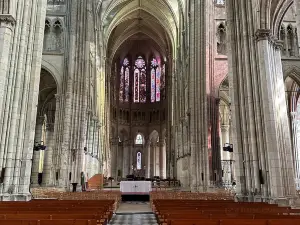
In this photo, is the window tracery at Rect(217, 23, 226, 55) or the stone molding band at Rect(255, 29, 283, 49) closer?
the stone molding band at Rect(255, 29, 283, 49)

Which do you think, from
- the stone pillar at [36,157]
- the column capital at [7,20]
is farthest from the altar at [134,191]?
the column capital at [7,20]

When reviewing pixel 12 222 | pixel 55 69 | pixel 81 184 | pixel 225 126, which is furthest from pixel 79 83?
pixel 12 222

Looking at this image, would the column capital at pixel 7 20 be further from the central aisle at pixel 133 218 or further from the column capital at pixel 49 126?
the column capital at pixel 49 126

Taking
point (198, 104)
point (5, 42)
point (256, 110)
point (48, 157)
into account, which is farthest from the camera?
point (48, 157)

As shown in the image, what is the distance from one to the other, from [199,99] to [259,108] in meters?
12.7

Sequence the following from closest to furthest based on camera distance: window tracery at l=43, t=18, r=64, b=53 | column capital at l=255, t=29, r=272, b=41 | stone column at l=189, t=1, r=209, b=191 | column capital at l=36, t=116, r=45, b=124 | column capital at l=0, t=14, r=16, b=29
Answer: column capital at l=0, t=14, r=16, b=29 → column capital at l=255, t=29, r=272, b=41 → stone column at l=189, t=1, r=209, b=191 → window tracery at l=43, t=18, r=64, b=53 → column capital at l=36, t=116, r=45, b=124

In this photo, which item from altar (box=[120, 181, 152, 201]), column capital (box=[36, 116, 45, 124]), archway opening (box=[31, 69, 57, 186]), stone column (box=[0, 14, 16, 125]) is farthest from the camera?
column capital (box=[36, 116, 45, 124])

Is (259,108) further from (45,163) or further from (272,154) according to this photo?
(45,163)

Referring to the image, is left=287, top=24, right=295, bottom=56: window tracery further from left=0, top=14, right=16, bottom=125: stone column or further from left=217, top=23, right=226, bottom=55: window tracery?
left=0, top=14, right=16, bottom=125: stone column

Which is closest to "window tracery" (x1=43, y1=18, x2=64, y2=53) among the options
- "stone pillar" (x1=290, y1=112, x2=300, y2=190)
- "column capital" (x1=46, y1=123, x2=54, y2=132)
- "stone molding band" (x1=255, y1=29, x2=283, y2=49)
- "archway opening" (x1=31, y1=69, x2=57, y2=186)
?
"archway opening" (x1=31, y1=69, x2=57, y2=186)

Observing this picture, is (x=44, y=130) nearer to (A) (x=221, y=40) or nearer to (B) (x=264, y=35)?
(A) (x=221, y=40)

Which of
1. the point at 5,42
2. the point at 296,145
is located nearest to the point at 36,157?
the point at 5,42

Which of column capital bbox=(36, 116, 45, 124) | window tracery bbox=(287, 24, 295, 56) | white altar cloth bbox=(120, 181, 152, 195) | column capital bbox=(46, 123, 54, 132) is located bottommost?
white altar cloth bbox=(120, 181, 152, 195)

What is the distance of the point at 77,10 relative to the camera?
29.4m
